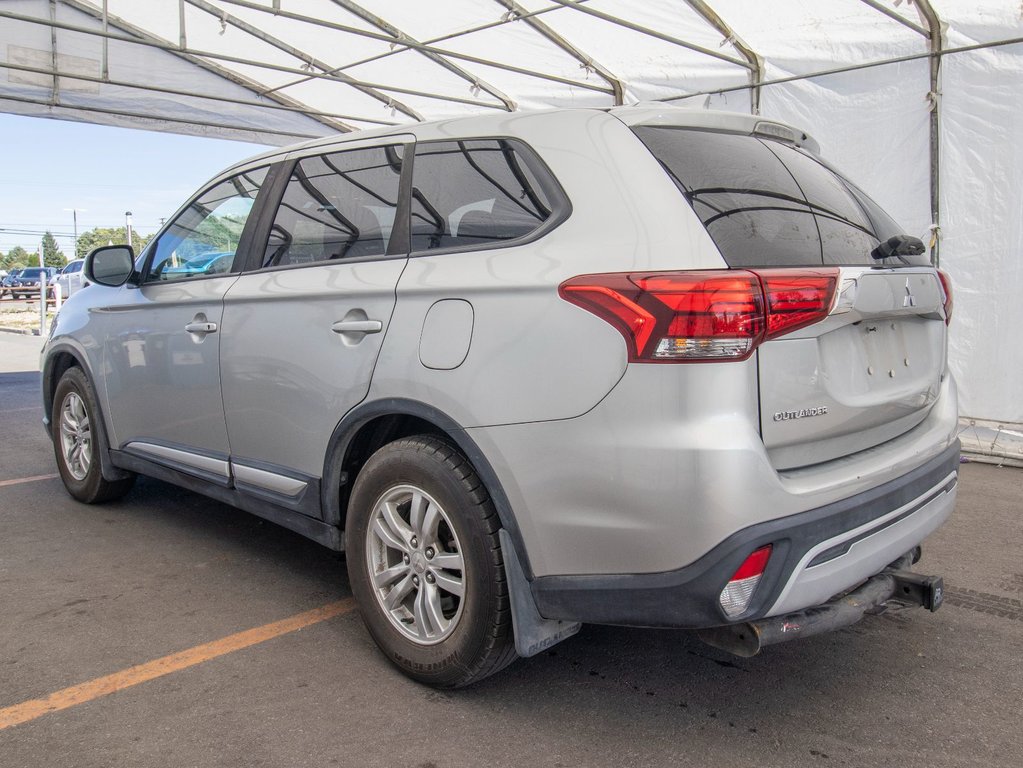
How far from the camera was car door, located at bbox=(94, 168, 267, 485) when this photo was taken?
365cm

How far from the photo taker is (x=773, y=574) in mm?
2176

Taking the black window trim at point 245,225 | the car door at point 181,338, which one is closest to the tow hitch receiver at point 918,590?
the car door at point 181,338

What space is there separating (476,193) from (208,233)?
167 centimetres

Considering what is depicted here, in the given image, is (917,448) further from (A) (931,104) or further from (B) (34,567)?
(A) (931,104)

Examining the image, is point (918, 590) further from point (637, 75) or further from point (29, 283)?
point (29, 283)

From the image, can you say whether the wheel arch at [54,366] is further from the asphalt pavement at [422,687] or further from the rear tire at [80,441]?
the asphalt pavement at [422,687]

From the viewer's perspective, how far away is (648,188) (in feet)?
7.85

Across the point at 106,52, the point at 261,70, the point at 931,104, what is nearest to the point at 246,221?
the point at 931,104

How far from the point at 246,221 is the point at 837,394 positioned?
2450 millimetres

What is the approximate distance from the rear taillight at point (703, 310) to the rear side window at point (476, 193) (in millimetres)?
431

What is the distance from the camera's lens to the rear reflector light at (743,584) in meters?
2.15

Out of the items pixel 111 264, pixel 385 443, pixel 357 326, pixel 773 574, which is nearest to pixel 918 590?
pixel 773 574

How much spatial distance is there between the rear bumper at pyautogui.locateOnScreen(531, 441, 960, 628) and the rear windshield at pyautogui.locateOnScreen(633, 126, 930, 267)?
67 cm

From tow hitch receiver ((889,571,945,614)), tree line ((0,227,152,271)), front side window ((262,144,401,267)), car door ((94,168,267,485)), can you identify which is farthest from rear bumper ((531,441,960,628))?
tree line ((0,227,152,271))
